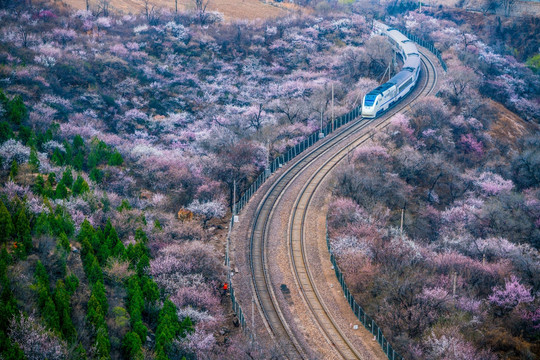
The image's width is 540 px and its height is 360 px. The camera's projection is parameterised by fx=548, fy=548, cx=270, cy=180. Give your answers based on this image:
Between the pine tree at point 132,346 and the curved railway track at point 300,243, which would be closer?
the pine tree at point 132,346

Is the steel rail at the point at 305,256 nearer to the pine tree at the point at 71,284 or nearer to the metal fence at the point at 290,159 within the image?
the metal fence at the point at 290,159

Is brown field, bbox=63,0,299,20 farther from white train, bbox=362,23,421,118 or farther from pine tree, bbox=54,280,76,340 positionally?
pine tree, bbox=54,280,76,340

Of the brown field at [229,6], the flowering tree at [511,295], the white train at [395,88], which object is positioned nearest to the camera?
the flowering tree at [511,295]

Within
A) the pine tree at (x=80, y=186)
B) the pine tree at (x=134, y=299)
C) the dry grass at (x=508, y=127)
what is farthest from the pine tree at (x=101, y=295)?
the dry grass at (x=508, y=127)

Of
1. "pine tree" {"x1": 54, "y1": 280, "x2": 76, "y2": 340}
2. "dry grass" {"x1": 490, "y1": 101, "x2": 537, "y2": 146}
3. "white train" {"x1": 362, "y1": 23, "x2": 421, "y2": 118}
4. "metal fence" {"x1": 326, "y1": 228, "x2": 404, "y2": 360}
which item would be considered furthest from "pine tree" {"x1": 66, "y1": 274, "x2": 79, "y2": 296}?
"dry grass" {"x1": 490, "y1": 101, "x2": 537, "y2": 146}

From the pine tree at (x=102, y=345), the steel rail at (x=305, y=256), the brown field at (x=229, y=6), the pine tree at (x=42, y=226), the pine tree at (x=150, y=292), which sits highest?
the brown field at (x=229, y=6)

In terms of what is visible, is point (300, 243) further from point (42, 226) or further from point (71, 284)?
point (42, 226)

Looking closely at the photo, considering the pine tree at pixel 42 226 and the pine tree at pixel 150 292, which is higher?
the pine tree at pixel 42 226

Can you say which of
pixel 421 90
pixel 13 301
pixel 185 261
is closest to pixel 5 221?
pixel 13 301
